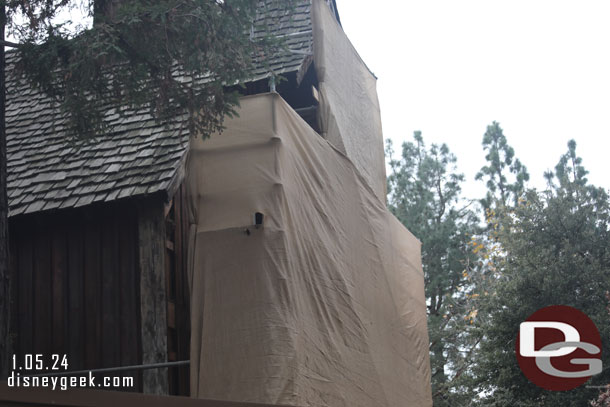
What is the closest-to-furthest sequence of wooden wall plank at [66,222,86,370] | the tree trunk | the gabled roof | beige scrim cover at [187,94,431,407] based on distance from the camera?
the tree trunk → beige scrim cover at [187,94,431,407] → the gabled roof → wooden wall plank at [66,222,86,370]

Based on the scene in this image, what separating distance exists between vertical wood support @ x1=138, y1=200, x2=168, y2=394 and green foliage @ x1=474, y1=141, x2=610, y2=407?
923 cm

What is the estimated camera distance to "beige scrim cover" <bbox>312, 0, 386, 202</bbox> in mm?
9469

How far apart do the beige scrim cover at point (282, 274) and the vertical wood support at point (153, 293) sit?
1.17 meters

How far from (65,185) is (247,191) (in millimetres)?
2641

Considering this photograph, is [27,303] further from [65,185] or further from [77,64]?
[77,64]

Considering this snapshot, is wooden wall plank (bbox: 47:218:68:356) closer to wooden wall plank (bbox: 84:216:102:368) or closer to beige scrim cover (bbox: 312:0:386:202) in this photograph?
wooden wall plank (bbox: 84:216:102:368)

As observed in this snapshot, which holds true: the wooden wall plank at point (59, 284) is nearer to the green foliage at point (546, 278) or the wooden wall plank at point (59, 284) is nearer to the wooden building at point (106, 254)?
the wooden building at point (106, 254)

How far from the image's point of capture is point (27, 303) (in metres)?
8.73

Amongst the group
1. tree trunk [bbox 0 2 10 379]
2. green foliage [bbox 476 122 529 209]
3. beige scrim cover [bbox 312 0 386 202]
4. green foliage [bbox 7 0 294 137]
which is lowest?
tree trunk [bbox 0 2 10 379]

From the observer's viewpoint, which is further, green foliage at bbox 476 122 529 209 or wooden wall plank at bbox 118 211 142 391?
green foliage at bbox 476 122 529 209

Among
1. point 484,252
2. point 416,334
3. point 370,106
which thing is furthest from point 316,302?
point 484,252

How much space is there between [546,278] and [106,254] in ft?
32.9
